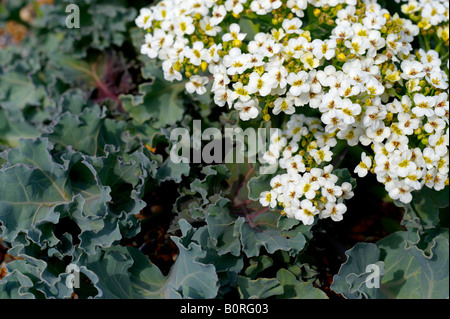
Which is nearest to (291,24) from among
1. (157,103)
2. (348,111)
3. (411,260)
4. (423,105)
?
(348,111)

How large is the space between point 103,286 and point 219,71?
0.90 metres

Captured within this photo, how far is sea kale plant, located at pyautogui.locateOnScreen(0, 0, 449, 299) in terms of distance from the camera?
162cm

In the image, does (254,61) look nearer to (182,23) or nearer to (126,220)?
(182,23)

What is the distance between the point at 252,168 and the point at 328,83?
0.65 metres

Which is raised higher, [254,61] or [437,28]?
[437,28]

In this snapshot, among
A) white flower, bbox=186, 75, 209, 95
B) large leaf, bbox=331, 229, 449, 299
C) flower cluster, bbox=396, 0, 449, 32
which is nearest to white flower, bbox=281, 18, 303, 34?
white flower, bbox=186, 75, 209, 95

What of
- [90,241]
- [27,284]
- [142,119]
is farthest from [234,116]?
[27,284]

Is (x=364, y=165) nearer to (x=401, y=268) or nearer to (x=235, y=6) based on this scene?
(x=401, y=268)

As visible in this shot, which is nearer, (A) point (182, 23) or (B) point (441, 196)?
(A) point (182, 23)

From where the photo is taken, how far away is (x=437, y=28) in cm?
203

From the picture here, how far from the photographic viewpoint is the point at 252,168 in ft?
6.89

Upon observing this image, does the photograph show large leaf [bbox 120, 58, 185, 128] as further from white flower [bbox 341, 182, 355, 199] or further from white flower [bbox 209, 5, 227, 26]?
white flower [bbox 341, 182, 355, 199]
